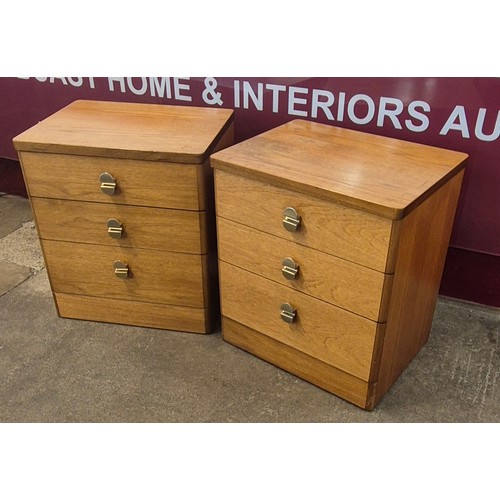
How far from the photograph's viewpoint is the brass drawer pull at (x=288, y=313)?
1.42 metres

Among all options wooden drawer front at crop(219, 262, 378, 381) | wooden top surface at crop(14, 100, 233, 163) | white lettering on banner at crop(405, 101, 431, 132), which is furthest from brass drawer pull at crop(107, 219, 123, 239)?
white lettering on banner at crop(405, 101, 431, 132)

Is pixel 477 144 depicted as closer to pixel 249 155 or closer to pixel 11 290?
pixel 249 155

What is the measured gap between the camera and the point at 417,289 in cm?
138

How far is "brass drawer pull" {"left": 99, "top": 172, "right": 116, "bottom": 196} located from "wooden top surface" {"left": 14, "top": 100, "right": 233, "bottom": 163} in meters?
0.06

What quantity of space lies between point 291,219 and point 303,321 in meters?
0.30

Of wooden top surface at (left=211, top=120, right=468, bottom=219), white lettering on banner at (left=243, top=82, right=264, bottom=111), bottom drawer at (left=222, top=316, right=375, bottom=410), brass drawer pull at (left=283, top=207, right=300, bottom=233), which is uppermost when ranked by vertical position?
white lettering on banner at (left=243, top=82, right=264, bottom=111)

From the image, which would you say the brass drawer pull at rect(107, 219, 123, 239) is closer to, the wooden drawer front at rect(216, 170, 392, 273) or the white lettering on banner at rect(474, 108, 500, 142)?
the wooden drawer front at rect(216, 170, 392, 273)

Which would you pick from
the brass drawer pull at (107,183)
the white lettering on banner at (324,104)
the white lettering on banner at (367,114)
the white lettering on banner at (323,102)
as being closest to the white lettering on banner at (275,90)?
the white lettering on banner at (324,104)

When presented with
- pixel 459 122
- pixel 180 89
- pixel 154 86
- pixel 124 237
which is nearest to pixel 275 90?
pixel 180 89

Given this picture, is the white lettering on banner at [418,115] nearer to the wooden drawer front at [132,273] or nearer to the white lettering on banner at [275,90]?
the white lettering on banner at [275,90]

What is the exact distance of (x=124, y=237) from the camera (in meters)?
1.56

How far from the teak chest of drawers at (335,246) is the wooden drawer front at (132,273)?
0.11m

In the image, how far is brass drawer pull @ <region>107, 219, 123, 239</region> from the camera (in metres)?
1.53

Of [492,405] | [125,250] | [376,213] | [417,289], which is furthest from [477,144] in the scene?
[125,250]
